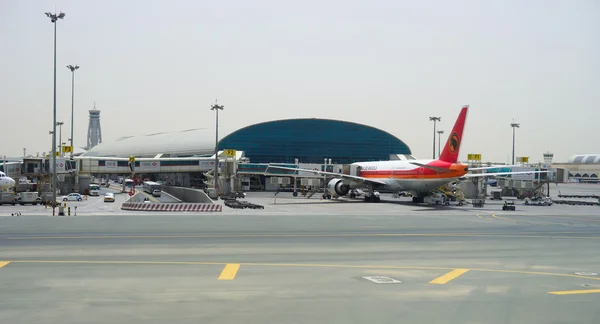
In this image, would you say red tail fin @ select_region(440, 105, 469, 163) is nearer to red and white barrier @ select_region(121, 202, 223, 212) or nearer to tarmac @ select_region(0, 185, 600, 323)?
red and white barrier @ select_region(121, 202, 223, 212)

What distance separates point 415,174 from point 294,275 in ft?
179

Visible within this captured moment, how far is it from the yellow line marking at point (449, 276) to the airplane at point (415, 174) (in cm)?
4429

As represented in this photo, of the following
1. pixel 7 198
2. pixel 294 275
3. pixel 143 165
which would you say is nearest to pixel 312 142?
pixel 143 165

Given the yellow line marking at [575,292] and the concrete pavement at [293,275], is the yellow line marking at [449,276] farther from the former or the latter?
the yellow line marking at [575,292]

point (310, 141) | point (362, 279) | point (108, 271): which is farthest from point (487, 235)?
point (310, 141)

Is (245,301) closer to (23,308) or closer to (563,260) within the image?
(23,308)

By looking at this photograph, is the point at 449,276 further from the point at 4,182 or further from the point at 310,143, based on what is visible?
the point at 310,143

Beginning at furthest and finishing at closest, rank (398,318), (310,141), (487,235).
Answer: (310,141) → (487,235) → (398,318)

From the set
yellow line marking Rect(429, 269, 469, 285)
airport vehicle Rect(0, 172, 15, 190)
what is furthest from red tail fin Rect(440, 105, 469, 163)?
airport vehicle Rect(0, 172, 15, 190)

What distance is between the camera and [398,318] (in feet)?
46.5

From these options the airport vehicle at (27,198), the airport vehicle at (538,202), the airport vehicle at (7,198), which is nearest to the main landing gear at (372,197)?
the airport vehicle at (538,202)

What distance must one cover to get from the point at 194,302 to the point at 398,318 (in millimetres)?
5368

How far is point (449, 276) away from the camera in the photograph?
2084 cm

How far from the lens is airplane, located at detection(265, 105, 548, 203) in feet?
215
